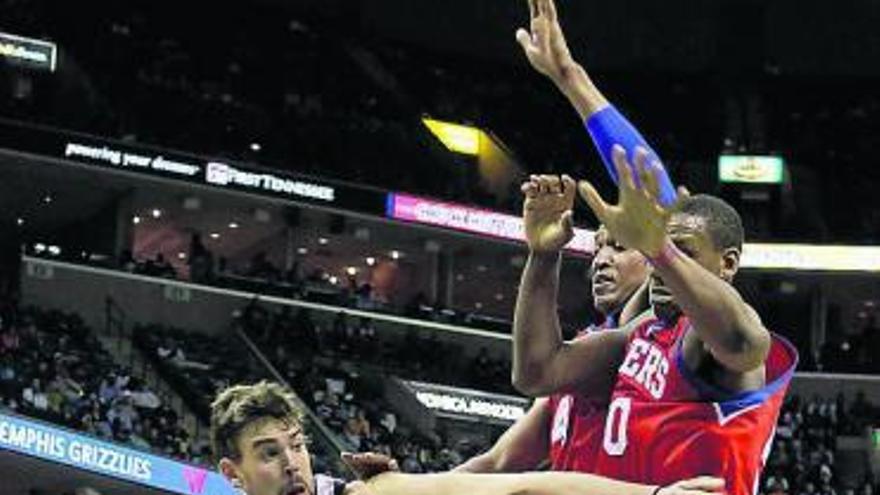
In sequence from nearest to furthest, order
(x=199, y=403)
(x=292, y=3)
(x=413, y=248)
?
(x=199, y=403)
(x=413, y=248)
(x=292, y=3)

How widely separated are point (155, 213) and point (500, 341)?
7.62 m

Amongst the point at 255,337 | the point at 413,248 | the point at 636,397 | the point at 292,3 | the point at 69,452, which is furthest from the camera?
the point at 292,3

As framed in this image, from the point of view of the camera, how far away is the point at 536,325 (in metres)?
4.67

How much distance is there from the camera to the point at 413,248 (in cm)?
3931

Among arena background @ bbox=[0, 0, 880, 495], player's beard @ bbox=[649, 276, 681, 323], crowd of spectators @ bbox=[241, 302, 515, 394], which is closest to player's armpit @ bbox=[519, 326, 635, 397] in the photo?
player's beard @ bbox=[649, 276, 681, 323]

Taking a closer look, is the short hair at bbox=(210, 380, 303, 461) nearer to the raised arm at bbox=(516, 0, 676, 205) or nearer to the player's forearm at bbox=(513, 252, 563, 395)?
the player's forearm at bbox=(513, 252, 563, 395)

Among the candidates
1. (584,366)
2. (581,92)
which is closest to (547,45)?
(581,92)

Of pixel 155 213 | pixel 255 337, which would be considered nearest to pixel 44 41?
pixel 155 213

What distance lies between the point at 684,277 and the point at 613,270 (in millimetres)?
851

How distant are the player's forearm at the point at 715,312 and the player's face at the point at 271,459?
3.48ft

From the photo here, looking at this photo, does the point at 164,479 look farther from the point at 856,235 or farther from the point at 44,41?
the point at 856,235

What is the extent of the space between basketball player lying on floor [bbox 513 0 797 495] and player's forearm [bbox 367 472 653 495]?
39 cm

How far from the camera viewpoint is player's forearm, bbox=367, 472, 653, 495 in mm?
3990

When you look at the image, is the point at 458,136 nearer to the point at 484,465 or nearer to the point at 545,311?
the point at 484,465
